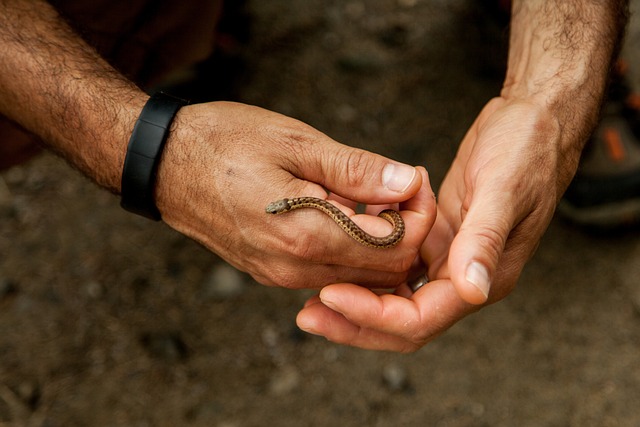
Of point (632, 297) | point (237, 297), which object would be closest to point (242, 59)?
point (237, 297)

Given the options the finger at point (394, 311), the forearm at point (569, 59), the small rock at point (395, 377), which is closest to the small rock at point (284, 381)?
the small rock at point (395, 377)

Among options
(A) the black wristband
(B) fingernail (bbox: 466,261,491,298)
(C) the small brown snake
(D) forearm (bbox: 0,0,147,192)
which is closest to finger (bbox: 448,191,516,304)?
(B) fingernail (bbox: 466,261,491,298)

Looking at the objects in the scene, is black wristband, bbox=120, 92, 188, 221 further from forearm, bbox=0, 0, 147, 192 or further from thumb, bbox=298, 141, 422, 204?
thumb, bbox=298, 141, 422, 204

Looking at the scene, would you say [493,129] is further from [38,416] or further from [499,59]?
[38,416]

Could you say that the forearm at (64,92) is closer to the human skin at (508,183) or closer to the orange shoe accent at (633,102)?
the human skin at (508,183)

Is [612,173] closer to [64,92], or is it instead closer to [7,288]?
[64,92]

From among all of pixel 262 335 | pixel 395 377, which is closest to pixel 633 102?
pixel 395 377
